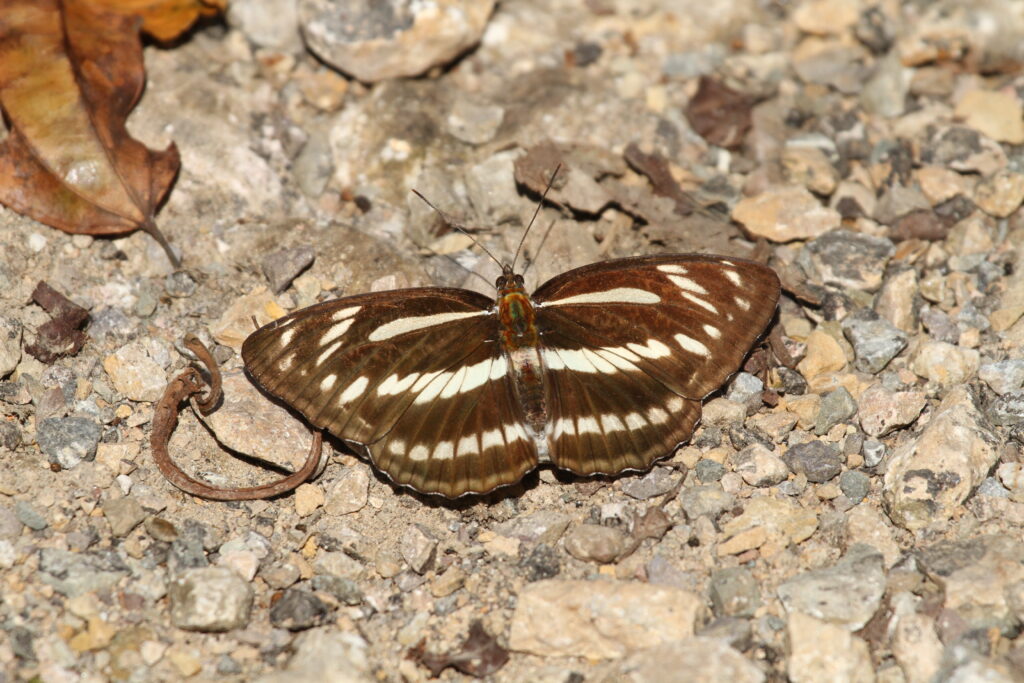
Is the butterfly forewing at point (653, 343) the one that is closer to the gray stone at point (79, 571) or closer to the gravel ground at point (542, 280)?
the gravel ground at point (542, 280)

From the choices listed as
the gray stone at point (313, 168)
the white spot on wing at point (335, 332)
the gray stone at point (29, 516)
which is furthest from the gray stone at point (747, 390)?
the gray stone at point (29, 516)

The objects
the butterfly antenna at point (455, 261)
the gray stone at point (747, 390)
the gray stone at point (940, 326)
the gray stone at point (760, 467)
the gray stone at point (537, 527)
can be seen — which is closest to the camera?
the gray stone at point (537, 527)

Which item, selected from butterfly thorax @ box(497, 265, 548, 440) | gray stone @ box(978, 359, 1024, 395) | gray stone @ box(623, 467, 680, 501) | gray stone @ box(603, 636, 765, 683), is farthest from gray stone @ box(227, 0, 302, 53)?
gray stone @ box(978, 359, 1024, 395)

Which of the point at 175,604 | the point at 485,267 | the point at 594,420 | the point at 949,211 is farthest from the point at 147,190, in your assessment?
the point at 949,211

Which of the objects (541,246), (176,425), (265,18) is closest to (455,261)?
(541,246)

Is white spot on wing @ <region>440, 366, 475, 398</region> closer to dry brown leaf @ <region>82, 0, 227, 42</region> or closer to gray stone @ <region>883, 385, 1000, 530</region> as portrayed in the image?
gray stone @ <region>883, 385, 1000, 530</region>

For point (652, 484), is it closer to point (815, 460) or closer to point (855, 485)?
point (815, 460)

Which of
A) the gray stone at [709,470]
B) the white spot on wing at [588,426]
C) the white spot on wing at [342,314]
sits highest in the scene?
the white spot on wing at [342,314]
